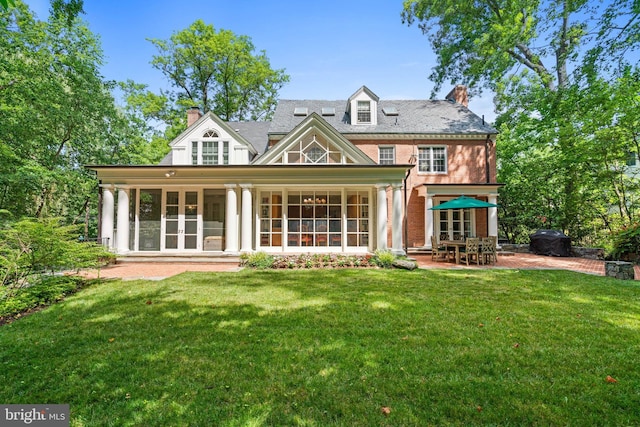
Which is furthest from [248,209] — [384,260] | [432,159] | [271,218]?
[432,159]

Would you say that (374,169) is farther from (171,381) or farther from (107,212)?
(107,212)

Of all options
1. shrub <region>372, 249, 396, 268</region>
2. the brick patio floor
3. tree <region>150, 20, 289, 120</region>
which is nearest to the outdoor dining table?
the brick patio floor

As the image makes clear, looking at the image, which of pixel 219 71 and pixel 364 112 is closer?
pixel 364 112

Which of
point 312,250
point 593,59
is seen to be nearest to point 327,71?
point 312,250

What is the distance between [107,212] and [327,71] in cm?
1181

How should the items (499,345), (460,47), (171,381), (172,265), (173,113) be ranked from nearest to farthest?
(171,381), (499,345), (172,265), (460,47), (173,113)

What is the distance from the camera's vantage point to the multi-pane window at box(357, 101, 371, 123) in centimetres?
1636

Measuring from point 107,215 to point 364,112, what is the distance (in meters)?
13.6

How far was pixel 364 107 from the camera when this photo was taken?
16.4 m

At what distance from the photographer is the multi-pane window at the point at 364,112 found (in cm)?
1636

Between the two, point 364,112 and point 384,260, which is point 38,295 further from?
point 364,112

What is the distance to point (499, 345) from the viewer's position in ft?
11.7

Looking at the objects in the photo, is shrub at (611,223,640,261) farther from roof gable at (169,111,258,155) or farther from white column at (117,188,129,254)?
white column at (117,188,129,254)

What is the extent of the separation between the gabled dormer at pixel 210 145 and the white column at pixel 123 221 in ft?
9.25
